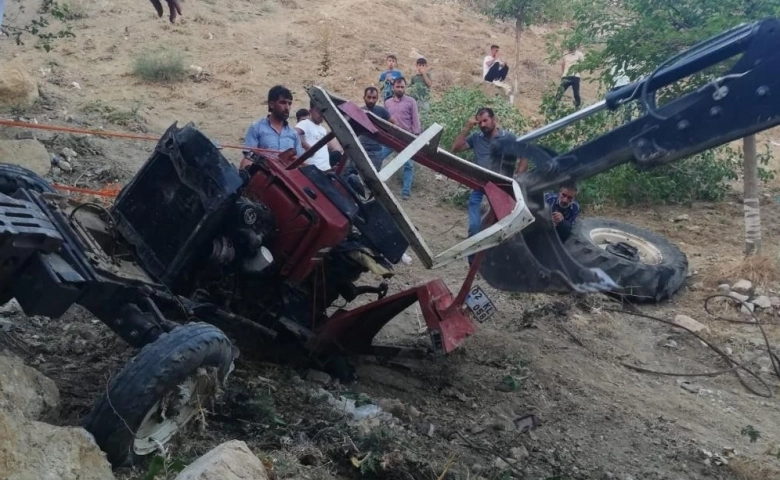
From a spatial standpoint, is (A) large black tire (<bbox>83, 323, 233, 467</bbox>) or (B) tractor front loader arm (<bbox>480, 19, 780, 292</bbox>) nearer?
(A) large black tire (<bbox>83, 323, 233, 467</bbox>)

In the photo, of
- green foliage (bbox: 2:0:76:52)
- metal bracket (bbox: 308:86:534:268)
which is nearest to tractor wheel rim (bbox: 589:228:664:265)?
metal bracket (bbox: 308:86:534:268)

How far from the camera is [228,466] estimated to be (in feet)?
11.0

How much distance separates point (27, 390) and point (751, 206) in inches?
336

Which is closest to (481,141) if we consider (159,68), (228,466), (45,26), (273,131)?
(273,131)

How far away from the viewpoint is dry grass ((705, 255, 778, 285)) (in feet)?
30.5

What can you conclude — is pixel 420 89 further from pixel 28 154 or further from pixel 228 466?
pixel 228 466

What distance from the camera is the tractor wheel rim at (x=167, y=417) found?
13.7 feet

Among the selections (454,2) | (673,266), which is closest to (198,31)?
(454,2)

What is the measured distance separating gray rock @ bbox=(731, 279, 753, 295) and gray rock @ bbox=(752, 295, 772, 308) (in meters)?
0.15

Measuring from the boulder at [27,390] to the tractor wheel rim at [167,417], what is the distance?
1.44 feet

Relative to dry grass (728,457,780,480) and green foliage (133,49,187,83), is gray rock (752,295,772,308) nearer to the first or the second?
dry grass (728,457,780,480)

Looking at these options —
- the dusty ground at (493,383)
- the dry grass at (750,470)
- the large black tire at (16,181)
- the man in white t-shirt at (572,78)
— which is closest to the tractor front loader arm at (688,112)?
the dusty ground at (493,383)

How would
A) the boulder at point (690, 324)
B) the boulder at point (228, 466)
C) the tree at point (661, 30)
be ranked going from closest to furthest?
the boulder at point (228, 466) → the boulder at point (690, 324) → the tree at point (661, 30)

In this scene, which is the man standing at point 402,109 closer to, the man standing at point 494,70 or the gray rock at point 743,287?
the gray rock at point 743,287
